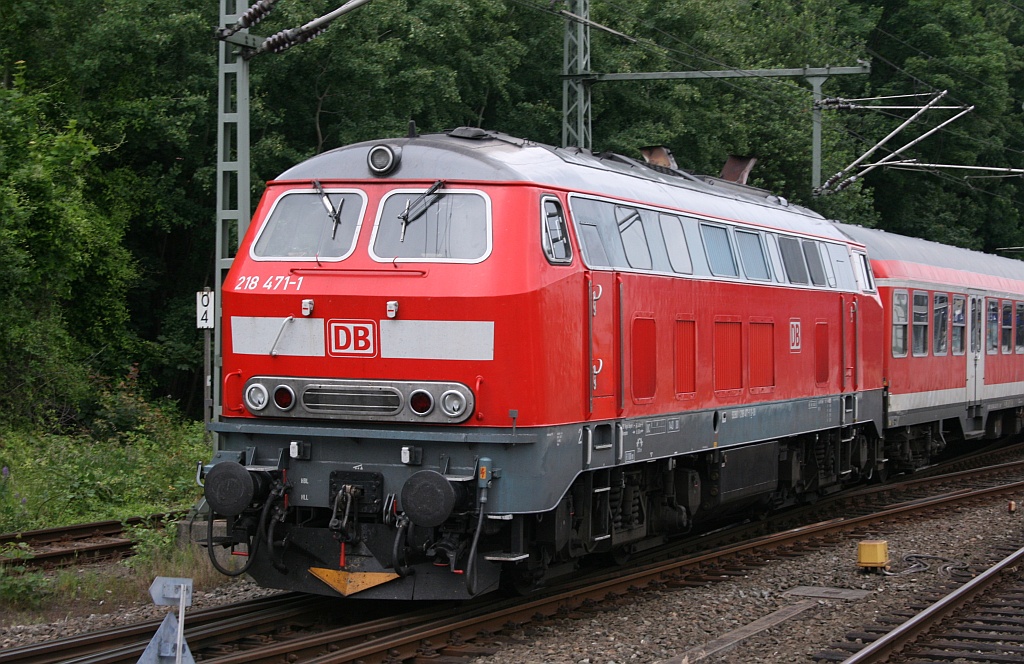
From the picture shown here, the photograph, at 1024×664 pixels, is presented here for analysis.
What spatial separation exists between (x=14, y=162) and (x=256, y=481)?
13.1m

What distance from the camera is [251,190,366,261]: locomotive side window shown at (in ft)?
30.1

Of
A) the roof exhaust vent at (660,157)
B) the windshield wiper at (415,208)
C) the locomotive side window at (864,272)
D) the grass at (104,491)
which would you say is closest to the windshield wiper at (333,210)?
the windshield wiper at (415,208)

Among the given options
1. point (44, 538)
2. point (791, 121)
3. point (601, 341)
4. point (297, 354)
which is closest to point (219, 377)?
point (44, 538)

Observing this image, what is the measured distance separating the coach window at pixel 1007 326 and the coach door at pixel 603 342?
15474 millimetres

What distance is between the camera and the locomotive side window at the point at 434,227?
885 centimetres

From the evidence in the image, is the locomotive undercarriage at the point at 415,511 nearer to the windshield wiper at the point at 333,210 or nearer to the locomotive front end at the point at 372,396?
the locomotive front end at the point at 372,396

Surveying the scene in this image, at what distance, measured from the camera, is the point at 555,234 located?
911 centimetres

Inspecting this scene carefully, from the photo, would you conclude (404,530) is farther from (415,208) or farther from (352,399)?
(415,208)

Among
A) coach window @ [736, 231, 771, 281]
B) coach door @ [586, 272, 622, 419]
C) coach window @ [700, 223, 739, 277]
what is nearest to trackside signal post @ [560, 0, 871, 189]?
coach window @ [736, 231, 771, 281]

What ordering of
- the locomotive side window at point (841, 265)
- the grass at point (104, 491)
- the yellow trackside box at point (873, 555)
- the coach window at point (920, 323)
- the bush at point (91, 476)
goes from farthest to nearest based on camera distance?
the coach window at point (920, 323), the locomotive side window at point (841, 265), the bush at point (91, 476), the yellow trackside box at point (873, 555), the grass at point (104, 491)

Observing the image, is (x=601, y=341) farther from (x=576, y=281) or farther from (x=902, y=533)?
(x=902, y=533)

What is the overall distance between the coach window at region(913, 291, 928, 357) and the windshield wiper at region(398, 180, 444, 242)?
11.4 metres

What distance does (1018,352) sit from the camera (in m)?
23.5

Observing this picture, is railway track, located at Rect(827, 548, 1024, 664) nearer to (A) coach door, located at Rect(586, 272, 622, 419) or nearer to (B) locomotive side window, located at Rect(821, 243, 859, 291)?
(A) coach door, located at Rect(586, 272, 622, 419)
